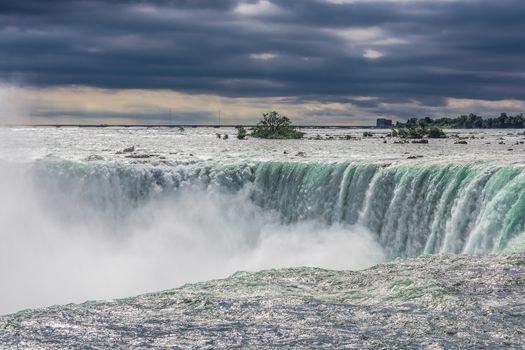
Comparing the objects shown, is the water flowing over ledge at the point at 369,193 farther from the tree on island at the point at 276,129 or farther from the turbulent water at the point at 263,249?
the tree on island at the point at 276,129

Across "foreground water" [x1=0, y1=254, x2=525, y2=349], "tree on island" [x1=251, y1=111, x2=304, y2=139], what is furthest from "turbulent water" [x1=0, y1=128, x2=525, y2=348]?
"tree on island" [x1=251, y1=111, x2=304, y2=139]

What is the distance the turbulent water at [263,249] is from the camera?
10789 mm

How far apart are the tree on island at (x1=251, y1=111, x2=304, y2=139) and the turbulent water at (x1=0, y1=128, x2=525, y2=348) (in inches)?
1387

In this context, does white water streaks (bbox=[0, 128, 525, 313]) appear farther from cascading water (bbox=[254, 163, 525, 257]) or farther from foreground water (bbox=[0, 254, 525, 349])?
foreground water (bbox=[0, 254, 525, 349])

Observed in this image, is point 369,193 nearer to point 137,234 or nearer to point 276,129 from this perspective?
point 137,234

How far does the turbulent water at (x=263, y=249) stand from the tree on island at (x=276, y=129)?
116 ft

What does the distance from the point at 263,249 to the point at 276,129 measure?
4464 centimetres

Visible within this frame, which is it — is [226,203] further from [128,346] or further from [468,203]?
[128,346]

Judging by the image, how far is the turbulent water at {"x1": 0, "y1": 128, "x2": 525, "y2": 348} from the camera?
35.4 ft

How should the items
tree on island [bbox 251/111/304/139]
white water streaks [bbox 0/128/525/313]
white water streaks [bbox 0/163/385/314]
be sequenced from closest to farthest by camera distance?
white water streaks [bbox 0/128/525/313], white water streaks [bbox 0/163/385/314], tree on island [bbox 251/111/304/139]

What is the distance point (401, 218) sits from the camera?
2567 centimetres

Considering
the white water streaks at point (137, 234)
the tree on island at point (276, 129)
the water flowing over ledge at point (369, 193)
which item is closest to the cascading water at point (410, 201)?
the water flowing over ledge at point (369, 193)

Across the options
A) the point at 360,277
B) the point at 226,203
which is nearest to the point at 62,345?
the point at 360,277

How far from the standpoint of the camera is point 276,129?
243 feet
